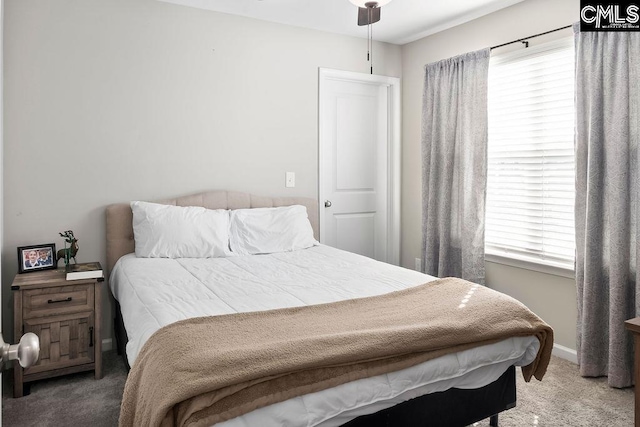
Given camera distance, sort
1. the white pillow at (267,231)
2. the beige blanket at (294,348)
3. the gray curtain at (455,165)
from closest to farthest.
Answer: the beige blanket at (294,348) < the white pillow at (267,231) < the gray curtain at (455,165)

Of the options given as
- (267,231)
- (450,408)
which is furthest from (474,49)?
(450,408)

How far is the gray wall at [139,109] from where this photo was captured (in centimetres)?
298

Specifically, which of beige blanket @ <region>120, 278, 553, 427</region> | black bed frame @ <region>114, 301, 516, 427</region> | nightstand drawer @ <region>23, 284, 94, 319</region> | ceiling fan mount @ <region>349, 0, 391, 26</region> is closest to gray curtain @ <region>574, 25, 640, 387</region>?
beige blanket @ <region>120, 278, 553, 427</region>

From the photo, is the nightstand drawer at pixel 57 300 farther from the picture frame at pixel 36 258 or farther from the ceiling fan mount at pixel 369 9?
the ceiling fan mount at pixel 369 9

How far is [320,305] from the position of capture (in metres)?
2.00

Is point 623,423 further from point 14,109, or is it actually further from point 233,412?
point 14,109

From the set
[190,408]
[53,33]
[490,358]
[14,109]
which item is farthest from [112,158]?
[490,358]

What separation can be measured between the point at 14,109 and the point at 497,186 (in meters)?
3.45

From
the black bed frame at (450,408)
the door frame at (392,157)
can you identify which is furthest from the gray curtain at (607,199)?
the door frame at (392,157)

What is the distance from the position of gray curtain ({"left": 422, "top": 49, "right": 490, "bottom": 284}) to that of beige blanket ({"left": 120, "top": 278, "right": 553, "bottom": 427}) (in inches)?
61.7

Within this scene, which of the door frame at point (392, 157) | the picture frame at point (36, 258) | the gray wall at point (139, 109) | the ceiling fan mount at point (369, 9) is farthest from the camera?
the door frame at point (392, 157)

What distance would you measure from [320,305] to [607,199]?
194 centimetres

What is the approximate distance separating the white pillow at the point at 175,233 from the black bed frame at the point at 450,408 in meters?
1.84

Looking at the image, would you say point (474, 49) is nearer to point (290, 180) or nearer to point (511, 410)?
point (290, 180)
